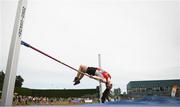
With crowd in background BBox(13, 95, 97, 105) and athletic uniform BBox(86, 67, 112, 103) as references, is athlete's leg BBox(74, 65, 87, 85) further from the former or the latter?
crowd in background BBox(13, 95, 97, 105)

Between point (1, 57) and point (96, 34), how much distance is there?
64.9 inches

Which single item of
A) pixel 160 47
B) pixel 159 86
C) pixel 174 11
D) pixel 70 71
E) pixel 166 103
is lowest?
pixel 166 103

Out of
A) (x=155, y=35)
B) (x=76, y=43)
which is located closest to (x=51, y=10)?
(x=76, y=43)

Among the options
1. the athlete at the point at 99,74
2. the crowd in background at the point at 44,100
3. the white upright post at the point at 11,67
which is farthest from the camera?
the crowd in background at the point at 44,100

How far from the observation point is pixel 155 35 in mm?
4051

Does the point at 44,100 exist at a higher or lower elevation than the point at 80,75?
lower

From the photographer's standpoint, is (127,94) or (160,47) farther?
(127,94)

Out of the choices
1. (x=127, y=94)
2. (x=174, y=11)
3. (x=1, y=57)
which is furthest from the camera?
(x=127, y=94)

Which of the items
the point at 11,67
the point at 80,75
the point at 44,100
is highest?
the point at 80,75

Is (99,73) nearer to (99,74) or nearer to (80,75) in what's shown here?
(99,74)

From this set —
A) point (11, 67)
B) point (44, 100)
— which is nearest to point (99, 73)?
point (44, 100)

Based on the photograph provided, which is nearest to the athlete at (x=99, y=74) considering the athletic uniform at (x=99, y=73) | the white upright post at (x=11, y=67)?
the athletic uniform at (x=99, y=73)

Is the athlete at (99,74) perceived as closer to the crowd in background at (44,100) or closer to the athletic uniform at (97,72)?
the athletic uniform at (97,72)

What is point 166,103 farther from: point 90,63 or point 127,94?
point 90,63
